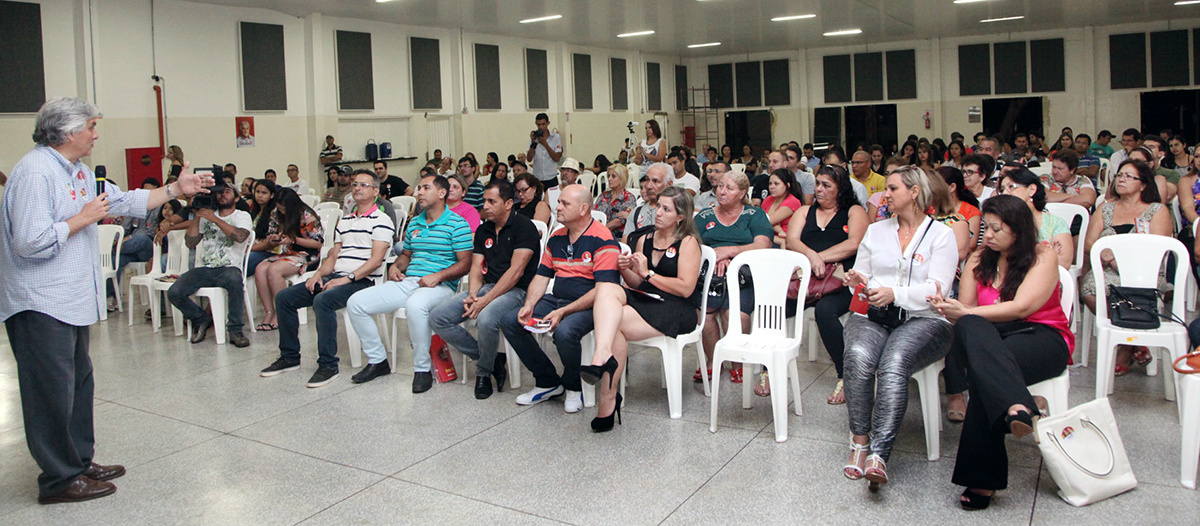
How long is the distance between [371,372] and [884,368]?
2896 millimetres

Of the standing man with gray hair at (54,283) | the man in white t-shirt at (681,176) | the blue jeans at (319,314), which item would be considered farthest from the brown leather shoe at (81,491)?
the man in white t-shirt at (681,176)

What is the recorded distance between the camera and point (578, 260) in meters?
4.24

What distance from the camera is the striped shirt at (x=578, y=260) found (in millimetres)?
4090

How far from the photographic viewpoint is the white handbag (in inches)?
109

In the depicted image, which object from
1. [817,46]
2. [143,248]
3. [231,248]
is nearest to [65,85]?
[143,248]

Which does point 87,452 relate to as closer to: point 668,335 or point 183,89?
point 668,335

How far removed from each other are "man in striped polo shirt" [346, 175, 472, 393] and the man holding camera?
1.43 meters

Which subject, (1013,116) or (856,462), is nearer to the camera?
(856,462)

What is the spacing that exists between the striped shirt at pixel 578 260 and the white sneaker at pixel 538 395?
47cm

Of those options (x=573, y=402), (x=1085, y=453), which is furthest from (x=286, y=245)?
(x=1085, y=453)

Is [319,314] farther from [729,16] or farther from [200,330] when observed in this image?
[729,16]

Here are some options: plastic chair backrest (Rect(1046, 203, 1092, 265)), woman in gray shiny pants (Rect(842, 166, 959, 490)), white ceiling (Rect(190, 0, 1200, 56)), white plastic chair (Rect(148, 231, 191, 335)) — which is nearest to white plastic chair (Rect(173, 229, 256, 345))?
white plastic chair (Rect(148, 231, 191, 335))

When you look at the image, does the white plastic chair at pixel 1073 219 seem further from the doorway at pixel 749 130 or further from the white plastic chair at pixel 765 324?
the doorway at pixel 749 130

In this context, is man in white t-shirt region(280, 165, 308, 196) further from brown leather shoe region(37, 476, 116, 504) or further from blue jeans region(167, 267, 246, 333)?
brown leather shoe region(37, 476, 116, 504)
